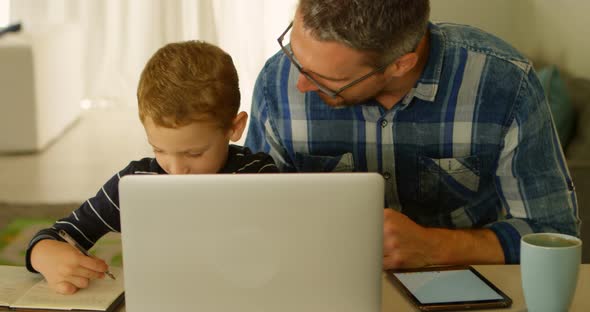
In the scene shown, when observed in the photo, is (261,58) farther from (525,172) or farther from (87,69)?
(525,172)

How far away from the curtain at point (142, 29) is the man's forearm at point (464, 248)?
11.0 feet

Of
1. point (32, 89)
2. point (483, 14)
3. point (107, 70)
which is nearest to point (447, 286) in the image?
point (483, 14)

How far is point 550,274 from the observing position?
3.84ft

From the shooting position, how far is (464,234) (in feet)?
4.89

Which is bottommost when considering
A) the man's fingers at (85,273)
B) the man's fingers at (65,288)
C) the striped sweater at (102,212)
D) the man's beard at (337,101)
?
the man's fingers at (65,288)

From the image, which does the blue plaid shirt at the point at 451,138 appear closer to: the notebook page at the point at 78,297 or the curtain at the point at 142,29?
the notebook page at the point at 78,297

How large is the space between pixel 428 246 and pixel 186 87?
48cm

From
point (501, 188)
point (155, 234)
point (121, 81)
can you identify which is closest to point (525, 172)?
point (501, 188)

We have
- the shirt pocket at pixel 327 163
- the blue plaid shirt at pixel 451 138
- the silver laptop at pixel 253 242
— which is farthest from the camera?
the shirt pocket at pixel 327 163

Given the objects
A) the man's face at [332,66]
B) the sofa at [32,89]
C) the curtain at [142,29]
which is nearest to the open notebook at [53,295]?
the man's face at [332,66]

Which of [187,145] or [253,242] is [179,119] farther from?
[253,242]

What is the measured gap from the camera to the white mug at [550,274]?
1.17 meters

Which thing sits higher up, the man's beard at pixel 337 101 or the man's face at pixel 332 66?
the man's face at pixel 332 66

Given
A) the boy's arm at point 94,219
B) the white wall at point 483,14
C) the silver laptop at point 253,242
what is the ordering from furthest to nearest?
the white wall at point 483,14, the boy's arm at point 94,219, the silver laptop at point 253,242
